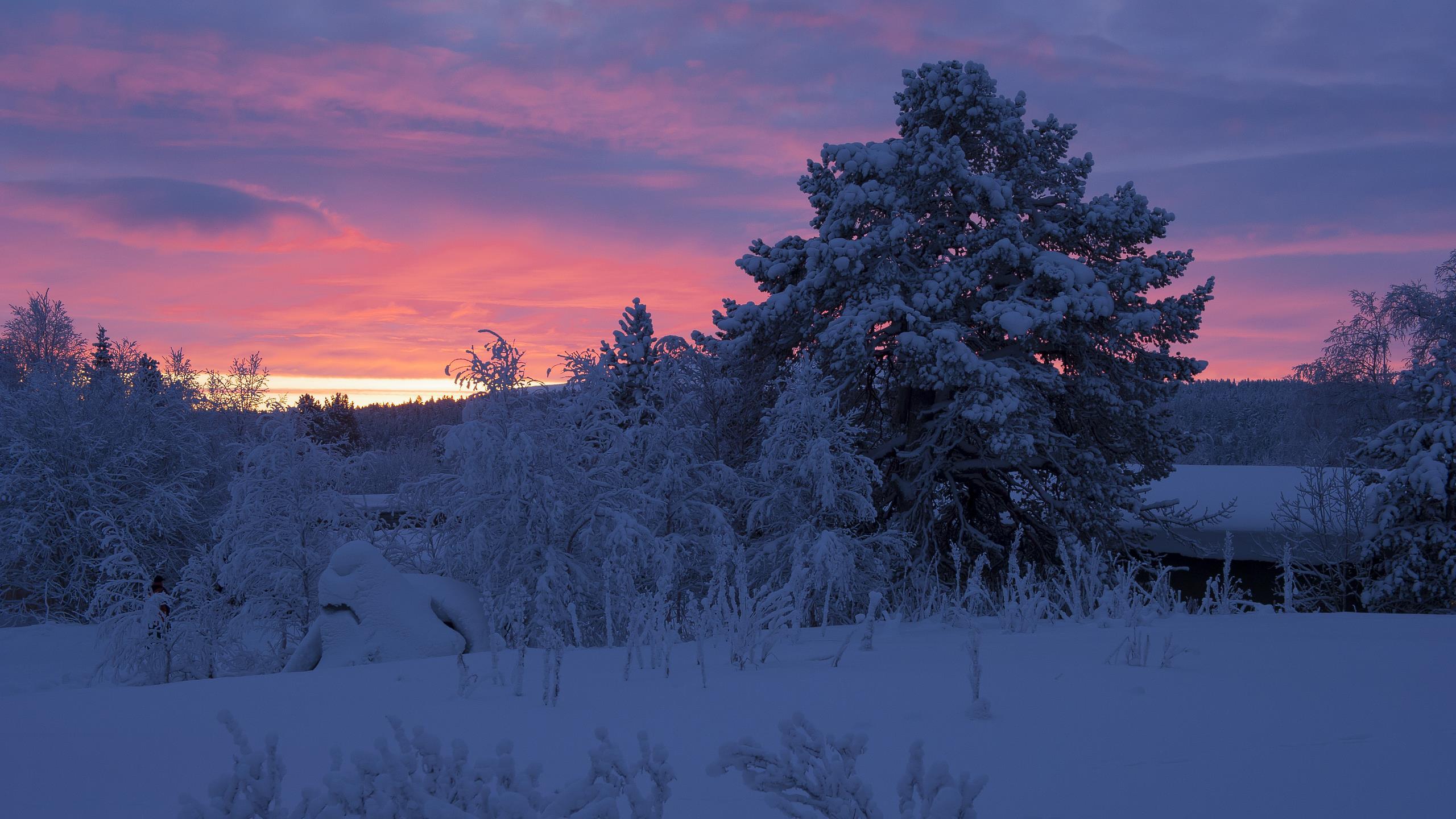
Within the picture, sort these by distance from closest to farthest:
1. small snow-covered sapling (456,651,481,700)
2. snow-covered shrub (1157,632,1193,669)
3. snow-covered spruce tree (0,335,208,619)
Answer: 1. small snow-covered sapling (456,651,481,700)
2. snow-covered shrub (1157,632,1193,669)
3. snow-covered spruce tree (0,335,208,619)

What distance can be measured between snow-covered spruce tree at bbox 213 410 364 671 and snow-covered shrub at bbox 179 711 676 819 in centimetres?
1304

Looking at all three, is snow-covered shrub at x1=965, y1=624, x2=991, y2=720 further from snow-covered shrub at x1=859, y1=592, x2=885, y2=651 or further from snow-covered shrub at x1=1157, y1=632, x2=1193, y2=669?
snow-covered shrub at x1=1157, y1=632, x2=1193, y2=669

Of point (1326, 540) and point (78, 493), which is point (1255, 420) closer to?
point (1326, 540)

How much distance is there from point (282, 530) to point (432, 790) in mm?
13767

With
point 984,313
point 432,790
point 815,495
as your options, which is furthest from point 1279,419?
point 432,790

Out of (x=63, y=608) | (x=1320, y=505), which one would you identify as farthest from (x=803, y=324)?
(x=63, y=608)

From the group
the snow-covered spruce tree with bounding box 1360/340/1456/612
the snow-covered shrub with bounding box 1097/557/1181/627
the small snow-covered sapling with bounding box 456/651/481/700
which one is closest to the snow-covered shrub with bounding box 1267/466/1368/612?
the snow-covered spruce tree with bounding box 1360/340/1456/612

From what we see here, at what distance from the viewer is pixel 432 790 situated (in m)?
2.22

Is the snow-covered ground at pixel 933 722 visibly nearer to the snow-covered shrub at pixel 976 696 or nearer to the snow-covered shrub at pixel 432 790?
the snow-covered shrub at pixel 976 696

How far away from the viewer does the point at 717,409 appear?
64.2ft

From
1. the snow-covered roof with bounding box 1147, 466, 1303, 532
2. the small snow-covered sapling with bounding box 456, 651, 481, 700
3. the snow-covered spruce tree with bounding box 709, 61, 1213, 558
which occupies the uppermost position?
the snow-covered spruce tree with bounding box 709, 61, 1213, 558

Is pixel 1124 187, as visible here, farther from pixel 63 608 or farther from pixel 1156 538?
pixel 63 608

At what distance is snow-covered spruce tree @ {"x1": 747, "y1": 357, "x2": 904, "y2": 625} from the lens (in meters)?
15.3

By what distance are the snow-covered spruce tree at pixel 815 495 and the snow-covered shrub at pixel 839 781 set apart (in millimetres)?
12609
